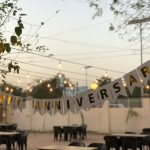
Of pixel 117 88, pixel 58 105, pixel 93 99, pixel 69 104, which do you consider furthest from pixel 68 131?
pixel 117 88

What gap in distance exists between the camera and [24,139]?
14.1m

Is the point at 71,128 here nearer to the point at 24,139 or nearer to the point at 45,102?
the point at 24,139

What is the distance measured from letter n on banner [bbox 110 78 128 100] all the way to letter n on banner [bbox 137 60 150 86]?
577mm

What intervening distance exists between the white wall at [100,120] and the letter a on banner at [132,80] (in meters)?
14.8

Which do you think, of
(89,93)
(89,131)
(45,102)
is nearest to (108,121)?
(89,131)

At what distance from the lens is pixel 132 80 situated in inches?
337

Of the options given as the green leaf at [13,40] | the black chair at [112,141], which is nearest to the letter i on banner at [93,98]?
the black chair at [112,141]

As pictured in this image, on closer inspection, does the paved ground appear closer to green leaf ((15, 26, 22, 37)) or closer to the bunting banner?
the bunting banner

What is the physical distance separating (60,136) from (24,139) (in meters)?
6.67

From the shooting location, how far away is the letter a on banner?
27.7 ft

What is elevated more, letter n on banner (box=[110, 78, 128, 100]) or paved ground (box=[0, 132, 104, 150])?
letter n on banner (box=[110, 78, 128, 100])

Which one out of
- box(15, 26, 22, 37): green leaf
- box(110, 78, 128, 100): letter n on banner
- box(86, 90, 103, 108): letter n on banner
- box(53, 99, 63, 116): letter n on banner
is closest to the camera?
box(15, 26, 22, 37): green leaf

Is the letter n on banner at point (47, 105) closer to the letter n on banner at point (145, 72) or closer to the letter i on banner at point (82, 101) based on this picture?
the letter i on banner at point (82, 101)

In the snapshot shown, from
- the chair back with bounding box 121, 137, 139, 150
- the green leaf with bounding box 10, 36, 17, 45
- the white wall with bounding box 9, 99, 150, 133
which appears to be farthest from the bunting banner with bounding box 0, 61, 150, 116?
the white wall with bounding box 9, 99, 150, 133
